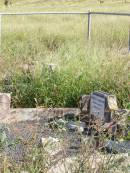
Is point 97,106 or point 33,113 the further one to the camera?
point 33,113

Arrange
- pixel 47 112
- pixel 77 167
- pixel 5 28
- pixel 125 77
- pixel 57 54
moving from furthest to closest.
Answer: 1. pixel 5 28
2. pixel 57 54
3. pixel 125 77
4. pixel 47 112
5. pixel 77 167

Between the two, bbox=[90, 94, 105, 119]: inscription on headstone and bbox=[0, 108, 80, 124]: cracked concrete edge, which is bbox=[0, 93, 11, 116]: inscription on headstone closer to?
bbox=[0, 108, 80, 124]: cracked concrete edge

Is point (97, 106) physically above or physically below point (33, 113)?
above

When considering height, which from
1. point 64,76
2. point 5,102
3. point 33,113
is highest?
point 64,76

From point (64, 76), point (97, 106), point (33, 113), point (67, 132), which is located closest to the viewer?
point (67, 132)

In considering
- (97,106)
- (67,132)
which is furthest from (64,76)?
(67,132)

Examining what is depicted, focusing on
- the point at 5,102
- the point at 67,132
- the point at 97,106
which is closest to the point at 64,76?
the point at 5,102

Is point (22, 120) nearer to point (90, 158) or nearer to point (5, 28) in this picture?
point (90, 158)

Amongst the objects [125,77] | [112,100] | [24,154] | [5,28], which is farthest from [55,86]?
[5,28]

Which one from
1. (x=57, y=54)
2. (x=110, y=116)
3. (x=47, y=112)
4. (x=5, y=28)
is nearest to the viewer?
(x=110, y=116)

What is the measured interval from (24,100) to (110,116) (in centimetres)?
194

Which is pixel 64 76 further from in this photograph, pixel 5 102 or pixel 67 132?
pixel 67 132

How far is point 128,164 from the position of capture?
14.6 feet

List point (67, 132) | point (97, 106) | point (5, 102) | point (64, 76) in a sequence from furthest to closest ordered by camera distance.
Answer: point (64, 76), point (5, 102), point (97, 106), point (67, 132)
